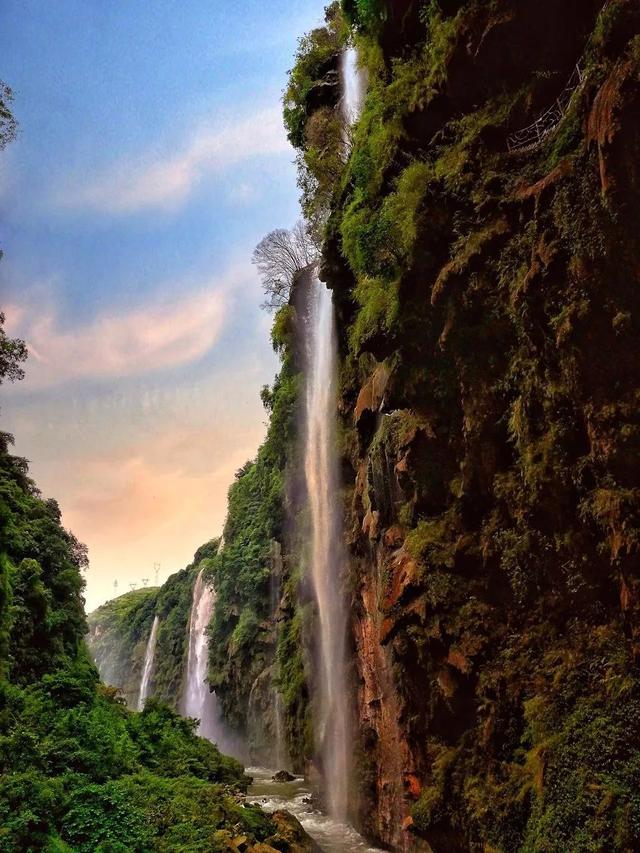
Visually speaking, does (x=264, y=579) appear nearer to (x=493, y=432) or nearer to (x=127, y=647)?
(x=493, y=432)

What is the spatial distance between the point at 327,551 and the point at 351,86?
15771 mm

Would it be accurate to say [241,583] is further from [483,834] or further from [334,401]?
[483,834]

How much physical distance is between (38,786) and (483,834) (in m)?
7.33

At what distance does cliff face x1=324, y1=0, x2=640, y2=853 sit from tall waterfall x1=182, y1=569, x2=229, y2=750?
89.7ft

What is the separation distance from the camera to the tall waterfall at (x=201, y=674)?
37688 mm

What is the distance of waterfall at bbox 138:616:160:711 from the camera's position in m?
54.2

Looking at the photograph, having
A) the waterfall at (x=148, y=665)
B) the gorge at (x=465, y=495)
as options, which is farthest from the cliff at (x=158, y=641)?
the gorge at (x=465, y=495)

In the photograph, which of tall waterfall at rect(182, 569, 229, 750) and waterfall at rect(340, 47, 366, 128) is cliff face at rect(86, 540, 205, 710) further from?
waterfall at rect(340, 47, 366, 128)

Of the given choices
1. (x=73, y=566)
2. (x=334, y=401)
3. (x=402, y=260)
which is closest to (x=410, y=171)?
(x=402, y=260)

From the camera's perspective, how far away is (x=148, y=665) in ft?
182

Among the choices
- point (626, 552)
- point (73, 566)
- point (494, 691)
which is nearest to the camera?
point (626, 552)

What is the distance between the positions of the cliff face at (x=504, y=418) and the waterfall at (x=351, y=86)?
508 centimetres

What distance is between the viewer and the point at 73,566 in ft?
72.5

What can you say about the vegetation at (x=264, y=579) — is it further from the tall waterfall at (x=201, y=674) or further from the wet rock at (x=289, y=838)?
the wet rock at (x=289, y=838)
